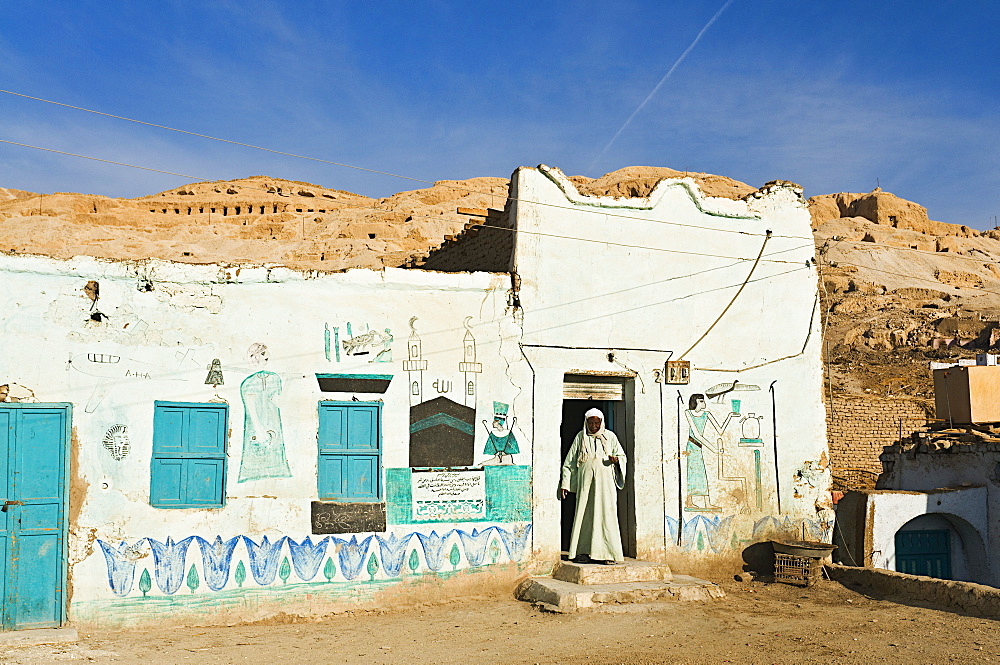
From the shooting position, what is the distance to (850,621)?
7.27 metres

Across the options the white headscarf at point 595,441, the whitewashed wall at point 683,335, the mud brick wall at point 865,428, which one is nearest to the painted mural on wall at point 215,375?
the whitewashed wall at point 683,335

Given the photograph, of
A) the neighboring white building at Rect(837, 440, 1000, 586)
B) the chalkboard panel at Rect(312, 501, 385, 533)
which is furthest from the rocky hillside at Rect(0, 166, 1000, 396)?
the chalkboard panel at Rect(312, 501, 385, 533)

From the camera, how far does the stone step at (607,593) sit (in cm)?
738

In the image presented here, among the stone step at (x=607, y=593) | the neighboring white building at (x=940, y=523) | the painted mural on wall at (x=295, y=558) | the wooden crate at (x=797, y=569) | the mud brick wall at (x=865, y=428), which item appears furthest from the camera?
the mud brick wall at (x=865, y=428)

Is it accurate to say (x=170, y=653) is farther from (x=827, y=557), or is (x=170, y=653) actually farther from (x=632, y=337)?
(x=827, y=557)

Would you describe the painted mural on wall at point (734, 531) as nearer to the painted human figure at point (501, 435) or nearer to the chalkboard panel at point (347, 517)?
the painted human figure at point (501, 435)

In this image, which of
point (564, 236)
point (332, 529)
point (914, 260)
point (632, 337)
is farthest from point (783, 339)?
point (914, 260)

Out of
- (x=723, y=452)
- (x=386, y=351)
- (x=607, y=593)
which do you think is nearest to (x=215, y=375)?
(x=386, y=351)

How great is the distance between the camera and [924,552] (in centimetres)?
1109

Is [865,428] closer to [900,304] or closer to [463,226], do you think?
[463,226]

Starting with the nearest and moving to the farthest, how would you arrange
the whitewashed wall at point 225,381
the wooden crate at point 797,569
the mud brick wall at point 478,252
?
the whitewashed wall at point 225,381
the wooden crate at point 797,569
the mud brick wall at point 478,252

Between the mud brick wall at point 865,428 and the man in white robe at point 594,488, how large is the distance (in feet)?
42.6

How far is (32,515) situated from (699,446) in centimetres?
642

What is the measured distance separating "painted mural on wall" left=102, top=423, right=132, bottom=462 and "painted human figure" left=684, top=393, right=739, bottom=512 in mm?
5589
